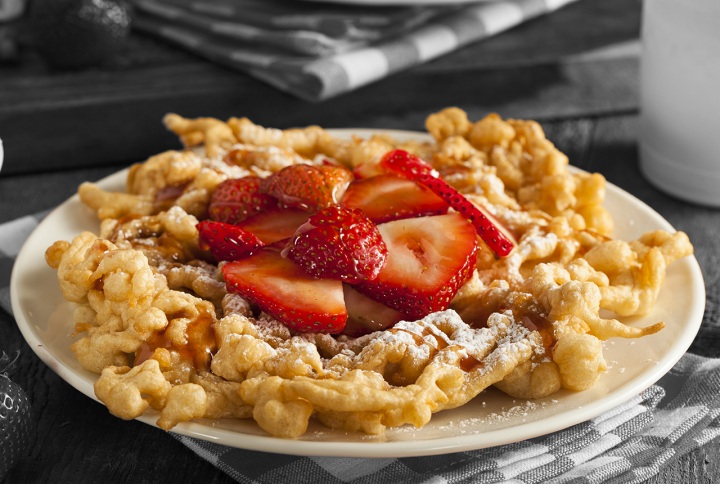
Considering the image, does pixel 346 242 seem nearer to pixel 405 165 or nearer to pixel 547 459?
pixel 405 165

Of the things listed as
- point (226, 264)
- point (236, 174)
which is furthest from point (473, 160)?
point (226, 264)

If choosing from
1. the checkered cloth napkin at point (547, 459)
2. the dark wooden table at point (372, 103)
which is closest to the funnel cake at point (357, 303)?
the checkered cloth napkin at point (547, 459)

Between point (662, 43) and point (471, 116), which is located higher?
point (662, 43)

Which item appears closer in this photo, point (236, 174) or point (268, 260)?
point (268, 260)

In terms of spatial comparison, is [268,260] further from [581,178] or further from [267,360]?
[581,178]

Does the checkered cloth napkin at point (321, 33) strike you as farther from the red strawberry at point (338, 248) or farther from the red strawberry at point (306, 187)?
the red strawberry at point (338, 248)

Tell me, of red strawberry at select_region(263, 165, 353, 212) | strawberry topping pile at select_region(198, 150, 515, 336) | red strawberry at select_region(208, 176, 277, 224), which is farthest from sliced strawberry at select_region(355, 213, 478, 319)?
red strawberry at select_region(208, 176, 277, 224)

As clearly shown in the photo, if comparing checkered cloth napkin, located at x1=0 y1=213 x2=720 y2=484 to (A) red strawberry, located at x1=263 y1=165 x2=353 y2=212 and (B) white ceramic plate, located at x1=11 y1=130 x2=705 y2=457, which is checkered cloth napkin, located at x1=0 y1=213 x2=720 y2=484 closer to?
(B) white ceramic plate, located at x1=11 y1=130 x2=705 y2=457
